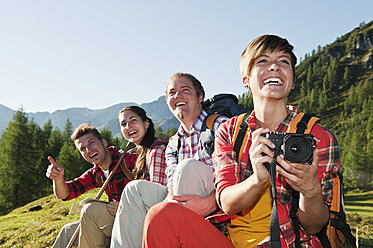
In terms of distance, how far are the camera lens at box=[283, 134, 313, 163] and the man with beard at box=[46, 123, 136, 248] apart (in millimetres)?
3097

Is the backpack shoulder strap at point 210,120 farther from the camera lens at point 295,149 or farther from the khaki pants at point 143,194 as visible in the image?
the camera lens at point 295,149

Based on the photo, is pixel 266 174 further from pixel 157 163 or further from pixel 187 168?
pixel 157 163

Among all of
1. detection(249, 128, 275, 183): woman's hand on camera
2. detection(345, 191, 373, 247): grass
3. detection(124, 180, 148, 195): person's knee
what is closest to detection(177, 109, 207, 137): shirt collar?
detection(124, 180, 148, 195): person's knee

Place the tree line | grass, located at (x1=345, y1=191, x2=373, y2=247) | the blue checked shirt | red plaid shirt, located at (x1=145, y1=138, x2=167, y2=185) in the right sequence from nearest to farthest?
the blue checked shirt → red plaid shirt, located at (x1=145, y1=138, x2=167, y2=185) → grass, located at (x1=345, y1=191, x2=373, y2=247) → the tree line

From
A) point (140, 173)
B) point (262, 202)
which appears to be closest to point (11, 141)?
point (140, 173)

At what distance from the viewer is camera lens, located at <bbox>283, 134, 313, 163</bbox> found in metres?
1.98

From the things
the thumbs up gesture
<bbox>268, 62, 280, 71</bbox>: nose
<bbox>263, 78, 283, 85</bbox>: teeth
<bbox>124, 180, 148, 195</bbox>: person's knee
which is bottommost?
<bbox>124, 180, 148, 195</bbox>: person's knee

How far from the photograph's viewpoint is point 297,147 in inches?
79.0

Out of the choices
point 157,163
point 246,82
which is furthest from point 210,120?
point 246,82

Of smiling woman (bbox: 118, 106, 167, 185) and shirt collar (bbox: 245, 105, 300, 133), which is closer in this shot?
shirt collar (bbox: 245, 105, 300, 133)

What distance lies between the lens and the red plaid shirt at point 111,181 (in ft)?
18.0

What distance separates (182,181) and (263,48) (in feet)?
4.46

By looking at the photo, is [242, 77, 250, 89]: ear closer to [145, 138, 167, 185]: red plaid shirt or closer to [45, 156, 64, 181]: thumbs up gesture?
[145, 138, 167, 185]: red plaid shirt

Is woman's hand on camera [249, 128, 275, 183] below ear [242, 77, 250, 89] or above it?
below
